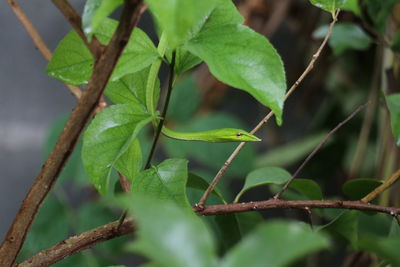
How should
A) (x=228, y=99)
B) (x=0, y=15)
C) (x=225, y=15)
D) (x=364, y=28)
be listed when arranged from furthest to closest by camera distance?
(x=228, y=99) < (x=0, y=15) < (x=364, y=28) < (x=225, y=15)

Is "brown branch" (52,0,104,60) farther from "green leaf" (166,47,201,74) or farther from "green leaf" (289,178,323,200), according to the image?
"green leaf" (289,178,323,200)

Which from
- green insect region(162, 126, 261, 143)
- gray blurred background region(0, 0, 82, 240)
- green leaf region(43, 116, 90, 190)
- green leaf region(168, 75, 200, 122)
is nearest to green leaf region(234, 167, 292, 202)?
green insect region(162, 126, 261, 143)

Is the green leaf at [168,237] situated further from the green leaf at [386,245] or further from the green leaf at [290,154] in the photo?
the green leaf at [290,154]

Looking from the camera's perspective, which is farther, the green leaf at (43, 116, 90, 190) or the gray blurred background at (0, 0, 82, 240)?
the gray blurred background at (0, 0, 82, 240)

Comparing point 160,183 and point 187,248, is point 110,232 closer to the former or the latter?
point 160,183

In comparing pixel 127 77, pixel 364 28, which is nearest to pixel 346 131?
pixel 364 28

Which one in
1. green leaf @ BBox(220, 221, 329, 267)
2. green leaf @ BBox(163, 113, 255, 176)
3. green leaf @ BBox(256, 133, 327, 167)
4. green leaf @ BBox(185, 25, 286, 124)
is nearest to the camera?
green leaf @ BBox(220, 221, 329, 267)
